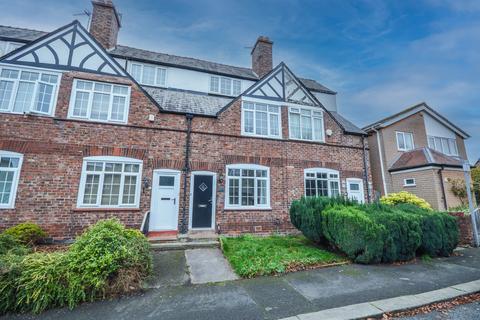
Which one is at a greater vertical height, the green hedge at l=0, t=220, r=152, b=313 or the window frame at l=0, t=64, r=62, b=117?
the window frame at l=0, t=64, r=62, b=117

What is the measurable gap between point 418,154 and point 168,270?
55.5ft

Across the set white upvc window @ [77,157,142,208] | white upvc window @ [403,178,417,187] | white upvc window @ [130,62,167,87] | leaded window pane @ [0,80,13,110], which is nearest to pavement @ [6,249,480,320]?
white upvc window @ [77,157,142,208]

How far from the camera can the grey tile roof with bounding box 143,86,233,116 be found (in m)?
10.6

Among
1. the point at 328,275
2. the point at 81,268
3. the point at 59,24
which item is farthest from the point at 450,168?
the point at 59,24

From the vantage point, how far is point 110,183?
28.4 feet

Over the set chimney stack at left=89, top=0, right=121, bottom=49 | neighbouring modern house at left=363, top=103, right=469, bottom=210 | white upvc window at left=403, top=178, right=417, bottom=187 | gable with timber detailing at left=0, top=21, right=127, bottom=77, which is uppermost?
chimney stack at left=89, top=0, right=121, bottom=49

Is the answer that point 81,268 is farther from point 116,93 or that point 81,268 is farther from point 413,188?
point 413,188

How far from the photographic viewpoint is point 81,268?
4.39 metres

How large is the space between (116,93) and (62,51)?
2.82 metres

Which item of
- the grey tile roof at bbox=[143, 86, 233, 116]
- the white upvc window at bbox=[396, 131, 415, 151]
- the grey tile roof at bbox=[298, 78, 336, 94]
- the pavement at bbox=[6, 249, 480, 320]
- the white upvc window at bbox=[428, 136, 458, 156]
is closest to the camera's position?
the pavement at bbox=[6, 249, 480, 320]

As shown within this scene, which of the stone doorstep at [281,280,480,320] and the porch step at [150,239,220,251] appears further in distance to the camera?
the porch step at [150,239,220,251]

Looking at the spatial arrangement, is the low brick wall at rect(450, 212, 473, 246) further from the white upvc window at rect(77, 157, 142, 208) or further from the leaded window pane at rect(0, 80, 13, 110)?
the leaded window pane at rect(0, 80, 13, 110)

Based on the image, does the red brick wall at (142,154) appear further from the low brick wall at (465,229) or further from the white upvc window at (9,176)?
the low brick wall at (465,229)

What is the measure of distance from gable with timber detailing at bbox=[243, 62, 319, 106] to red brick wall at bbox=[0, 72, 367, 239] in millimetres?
1263
